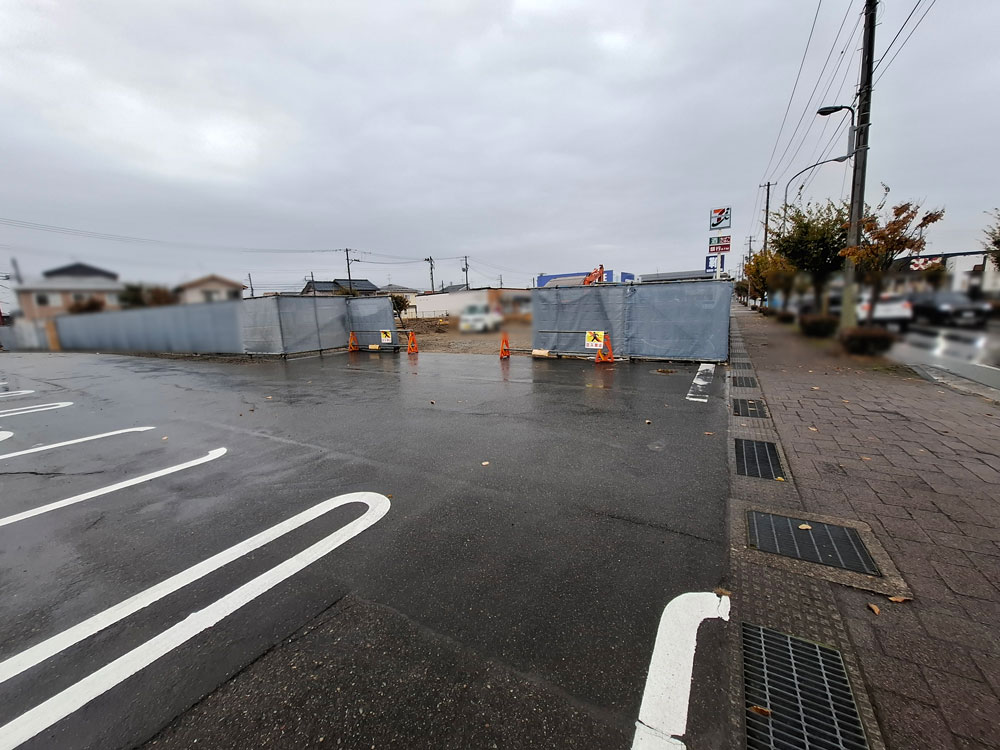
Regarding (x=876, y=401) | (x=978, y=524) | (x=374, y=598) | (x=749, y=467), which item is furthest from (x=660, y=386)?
(x=374, y=598)

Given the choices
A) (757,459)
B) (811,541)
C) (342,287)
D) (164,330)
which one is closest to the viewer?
(811,541)

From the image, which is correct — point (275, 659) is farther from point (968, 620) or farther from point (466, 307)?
point (466, 307)

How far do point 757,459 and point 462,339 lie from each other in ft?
57.2

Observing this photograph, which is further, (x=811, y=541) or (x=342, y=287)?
(x=342, y=287)

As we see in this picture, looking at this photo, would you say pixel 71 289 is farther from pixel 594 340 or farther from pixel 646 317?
pixel 646 317

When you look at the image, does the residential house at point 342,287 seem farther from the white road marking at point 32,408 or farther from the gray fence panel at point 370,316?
the white road marking at point 32,408

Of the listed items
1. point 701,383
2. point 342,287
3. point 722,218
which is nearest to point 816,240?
point 722,218

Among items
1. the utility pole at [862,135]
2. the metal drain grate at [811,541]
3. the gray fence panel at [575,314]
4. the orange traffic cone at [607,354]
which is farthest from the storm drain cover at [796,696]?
the utility pole at [862,135]

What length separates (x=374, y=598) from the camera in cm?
237

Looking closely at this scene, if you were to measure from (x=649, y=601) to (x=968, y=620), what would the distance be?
5.27 ft

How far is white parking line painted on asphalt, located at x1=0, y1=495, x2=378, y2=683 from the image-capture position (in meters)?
2.02

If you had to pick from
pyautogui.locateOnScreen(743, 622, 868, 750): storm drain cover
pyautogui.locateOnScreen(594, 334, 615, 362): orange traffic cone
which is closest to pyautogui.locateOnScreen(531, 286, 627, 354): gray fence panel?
pyautogui.locateOnScreen(594, 334, 615, 362): orange traffic cone

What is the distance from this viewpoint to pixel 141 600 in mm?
2418

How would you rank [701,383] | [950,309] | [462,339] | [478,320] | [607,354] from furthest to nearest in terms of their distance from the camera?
[478,320]
[462,339]
[607,354]
[701,383]
[950,309]
